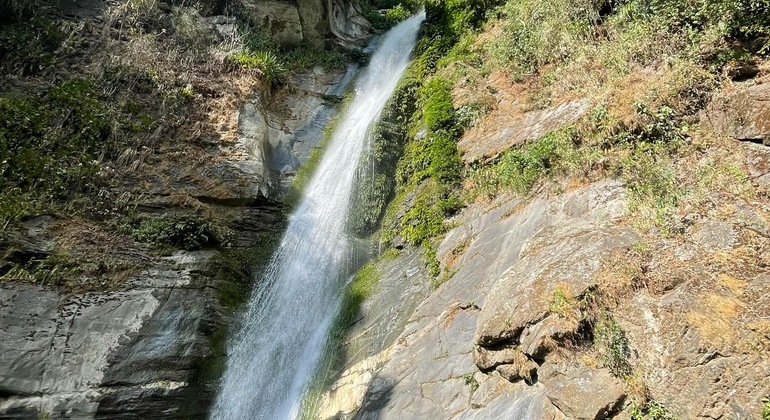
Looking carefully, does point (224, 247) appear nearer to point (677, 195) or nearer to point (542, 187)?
point (542, 187)

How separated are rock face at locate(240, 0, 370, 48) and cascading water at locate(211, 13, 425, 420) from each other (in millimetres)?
6372

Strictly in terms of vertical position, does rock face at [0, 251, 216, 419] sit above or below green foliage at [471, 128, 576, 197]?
above

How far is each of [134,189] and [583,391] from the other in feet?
32.1

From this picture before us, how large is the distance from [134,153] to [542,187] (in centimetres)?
919

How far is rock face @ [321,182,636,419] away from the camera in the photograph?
484 cm

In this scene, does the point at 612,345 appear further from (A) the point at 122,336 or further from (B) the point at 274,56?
(B) the point at 274,56

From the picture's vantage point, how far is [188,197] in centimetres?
1050

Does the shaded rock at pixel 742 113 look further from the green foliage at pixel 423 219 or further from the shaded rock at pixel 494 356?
the green foliage at pixel 423 219

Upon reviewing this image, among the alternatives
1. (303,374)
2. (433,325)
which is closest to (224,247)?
(303,374)

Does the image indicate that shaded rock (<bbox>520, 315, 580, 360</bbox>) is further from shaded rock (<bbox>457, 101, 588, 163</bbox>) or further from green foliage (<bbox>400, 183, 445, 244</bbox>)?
shaded rock (<bbox>457, 101, 588, 163</bbox>)

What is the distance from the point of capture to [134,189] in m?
10.3

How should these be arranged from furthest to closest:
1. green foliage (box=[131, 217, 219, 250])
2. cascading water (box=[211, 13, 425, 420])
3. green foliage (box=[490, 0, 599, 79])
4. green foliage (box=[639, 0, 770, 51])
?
green foliage (box=[490, 0, 599, 79]) < green foliage (box=[131, 217, 219, 250]) < cascading water (box=[211, 13, 425, 420]) < green foliage (box=[639, 0, 770, 51])

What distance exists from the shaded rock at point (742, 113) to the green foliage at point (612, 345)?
9.85 ft

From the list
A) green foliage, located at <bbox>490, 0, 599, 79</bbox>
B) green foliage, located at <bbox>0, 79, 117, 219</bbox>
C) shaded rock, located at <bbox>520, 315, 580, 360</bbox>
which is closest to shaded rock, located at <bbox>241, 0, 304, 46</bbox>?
green foliage, located at <bbox>0, 79, 117, 219</bbox>
